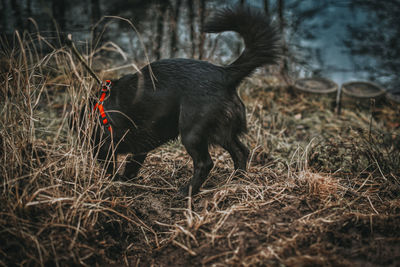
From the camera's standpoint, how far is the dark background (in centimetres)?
465

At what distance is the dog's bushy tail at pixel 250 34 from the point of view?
2107mm

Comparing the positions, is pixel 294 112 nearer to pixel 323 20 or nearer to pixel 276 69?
pixel 276 69

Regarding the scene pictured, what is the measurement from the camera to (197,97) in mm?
2078

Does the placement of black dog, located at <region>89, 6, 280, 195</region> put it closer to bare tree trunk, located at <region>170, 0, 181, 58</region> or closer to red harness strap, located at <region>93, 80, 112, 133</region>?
red harness strap, located at <region>93, 80, 112, 133</region>

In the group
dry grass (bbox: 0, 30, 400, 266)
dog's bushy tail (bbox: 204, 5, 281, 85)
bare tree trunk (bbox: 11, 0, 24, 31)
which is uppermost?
bare tree trunk (bbox: 11, 0, 24, 31)

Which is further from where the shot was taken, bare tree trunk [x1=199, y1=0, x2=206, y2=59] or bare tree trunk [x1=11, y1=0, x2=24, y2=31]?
bare tree trunk [x1=11, y1=0, x2=24, y2=31]

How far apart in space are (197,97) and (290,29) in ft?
11.7

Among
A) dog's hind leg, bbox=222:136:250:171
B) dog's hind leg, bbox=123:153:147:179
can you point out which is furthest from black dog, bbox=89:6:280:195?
dog's hind leg, bbox=123:153:147:179

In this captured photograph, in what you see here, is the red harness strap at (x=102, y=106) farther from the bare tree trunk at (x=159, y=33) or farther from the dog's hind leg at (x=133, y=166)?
the bare tree trunk at (x=159, y=33)

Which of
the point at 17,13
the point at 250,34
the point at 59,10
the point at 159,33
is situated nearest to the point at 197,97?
the point at 250,34

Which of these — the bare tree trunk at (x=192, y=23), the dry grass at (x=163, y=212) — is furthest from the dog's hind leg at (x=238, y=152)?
the bare tree trunk at (x=192, y=23)

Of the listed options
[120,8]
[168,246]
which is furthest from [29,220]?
[120,8]

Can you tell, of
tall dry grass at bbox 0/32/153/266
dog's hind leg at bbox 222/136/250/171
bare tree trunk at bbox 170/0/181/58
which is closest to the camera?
tall dry grass at bbox 0/32/153/266

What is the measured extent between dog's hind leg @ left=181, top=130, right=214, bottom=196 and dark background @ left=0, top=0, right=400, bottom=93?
8.60 ft
